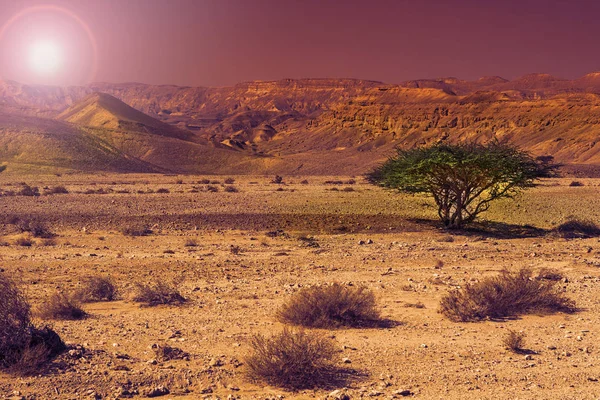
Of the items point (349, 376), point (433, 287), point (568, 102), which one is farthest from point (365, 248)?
point (568, 102)

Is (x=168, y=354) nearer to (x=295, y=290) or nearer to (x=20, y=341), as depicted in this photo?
(x=20, y=341)

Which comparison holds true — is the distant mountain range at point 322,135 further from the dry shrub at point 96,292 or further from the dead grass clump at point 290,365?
the dead grass clump at point 290,365

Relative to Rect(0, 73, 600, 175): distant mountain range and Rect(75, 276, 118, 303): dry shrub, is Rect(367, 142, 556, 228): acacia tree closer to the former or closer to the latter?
Rect(75, 276, 118, 303): dry shrub

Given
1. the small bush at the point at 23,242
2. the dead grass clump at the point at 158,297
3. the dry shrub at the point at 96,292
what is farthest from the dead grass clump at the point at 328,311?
the small bush at the point at 23,242

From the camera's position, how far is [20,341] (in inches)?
316

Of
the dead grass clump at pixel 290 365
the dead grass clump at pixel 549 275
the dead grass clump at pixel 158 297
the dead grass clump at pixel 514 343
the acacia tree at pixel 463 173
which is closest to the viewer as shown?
the dead grass clump at pixel 290 365

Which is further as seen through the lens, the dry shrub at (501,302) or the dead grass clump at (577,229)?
the dead grass clump at (577,229)

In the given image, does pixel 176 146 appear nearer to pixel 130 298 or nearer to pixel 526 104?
pixel 526 104

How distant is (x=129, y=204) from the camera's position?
34344 millimetres

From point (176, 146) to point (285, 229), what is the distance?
81.5m

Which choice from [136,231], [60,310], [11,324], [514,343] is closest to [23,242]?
[136,231]

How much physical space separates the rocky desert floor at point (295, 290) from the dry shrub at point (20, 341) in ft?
0.57

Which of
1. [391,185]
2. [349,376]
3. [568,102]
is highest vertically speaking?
[568,102]

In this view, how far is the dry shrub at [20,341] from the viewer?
7.81 meters
